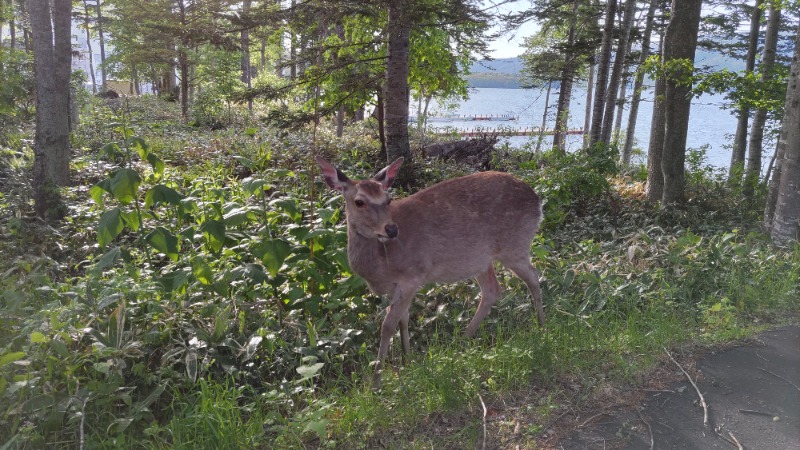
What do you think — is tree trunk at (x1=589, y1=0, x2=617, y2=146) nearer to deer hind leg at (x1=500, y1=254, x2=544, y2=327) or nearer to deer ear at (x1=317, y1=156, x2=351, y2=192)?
deer hind leg at (x1=500, y1=254, x2=544, y2=327)

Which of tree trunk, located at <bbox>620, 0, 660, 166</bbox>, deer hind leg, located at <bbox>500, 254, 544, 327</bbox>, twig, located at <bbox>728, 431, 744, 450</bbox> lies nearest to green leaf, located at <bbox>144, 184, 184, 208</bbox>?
deer hind leg, located at <bbox>500, 254, 544, 327</bbox>

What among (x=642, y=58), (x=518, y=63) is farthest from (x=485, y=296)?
→ (x=518, y=63)

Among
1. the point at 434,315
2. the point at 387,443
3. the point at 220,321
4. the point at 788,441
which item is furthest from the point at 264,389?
the point at 788,441

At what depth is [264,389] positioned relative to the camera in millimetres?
4098

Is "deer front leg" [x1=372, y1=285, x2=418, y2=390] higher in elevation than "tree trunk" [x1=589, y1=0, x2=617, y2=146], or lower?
lower

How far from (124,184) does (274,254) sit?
1.30m

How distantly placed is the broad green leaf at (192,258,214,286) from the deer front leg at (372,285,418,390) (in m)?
1.50

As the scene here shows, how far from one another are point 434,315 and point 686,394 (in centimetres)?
219

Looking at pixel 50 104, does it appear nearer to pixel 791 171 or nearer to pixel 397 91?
pixel 397 91

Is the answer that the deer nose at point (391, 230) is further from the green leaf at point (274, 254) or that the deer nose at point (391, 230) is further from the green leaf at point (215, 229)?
the green leaf at point (215, 229)

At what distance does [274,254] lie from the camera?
468 centimetres

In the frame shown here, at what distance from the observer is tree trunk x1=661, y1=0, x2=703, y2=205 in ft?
28.8

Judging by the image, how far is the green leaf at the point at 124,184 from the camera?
14.4 ft

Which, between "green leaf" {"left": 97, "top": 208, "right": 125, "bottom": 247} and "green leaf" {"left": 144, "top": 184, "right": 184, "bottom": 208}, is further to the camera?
"green leaf" {"left": 144, "top": 184, "right": 184, "bottom": 208}
